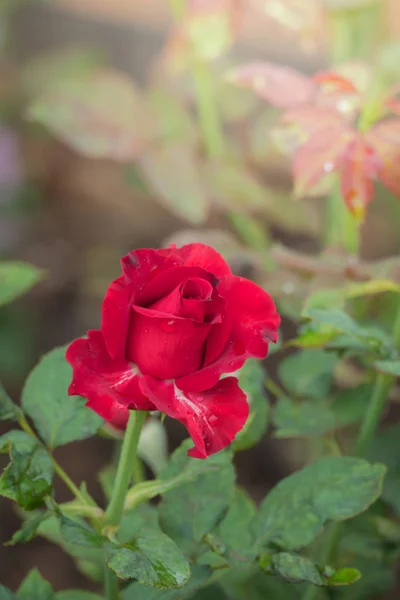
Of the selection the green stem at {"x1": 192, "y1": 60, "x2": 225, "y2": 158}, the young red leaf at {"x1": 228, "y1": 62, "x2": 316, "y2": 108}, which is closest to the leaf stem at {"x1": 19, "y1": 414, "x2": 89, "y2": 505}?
the young red leaf at {"x1": 228, "y1": 62, "x2": 316, "y2": 108}

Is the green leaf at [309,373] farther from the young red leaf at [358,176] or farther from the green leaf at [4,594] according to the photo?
the green leaf at [4,594]

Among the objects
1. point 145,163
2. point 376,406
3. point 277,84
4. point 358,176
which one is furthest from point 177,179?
point 376,406

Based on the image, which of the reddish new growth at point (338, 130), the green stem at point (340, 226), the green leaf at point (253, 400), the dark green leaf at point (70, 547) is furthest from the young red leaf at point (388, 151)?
the dark green leaf at point (70, 547)

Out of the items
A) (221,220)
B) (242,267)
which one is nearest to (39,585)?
(242,267)

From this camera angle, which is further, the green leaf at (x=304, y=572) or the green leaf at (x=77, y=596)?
the green leaf at (x=77, y=596)

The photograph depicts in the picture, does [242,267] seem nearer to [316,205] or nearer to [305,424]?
[305,424]

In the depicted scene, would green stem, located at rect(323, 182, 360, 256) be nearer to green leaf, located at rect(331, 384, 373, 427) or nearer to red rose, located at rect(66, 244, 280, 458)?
green leaf, located at rect(331, 384, 373, 427)

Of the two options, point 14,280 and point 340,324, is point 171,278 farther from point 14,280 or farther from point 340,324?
point 14,280
